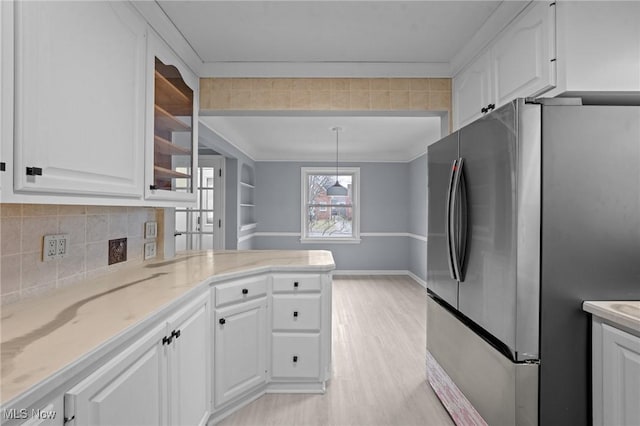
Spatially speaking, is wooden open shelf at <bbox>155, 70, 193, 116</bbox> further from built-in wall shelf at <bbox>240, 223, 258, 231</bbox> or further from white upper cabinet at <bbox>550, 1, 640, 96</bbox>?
built-in wall shelf at <bbox>240, 223, 258, 231</bbox>

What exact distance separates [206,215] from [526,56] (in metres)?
4.46

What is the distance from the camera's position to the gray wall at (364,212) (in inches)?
275

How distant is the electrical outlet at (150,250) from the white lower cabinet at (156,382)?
793 millimetres

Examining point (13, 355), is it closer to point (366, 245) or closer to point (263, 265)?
point (263, 265)

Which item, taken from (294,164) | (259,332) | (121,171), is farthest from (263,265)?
(294,164)

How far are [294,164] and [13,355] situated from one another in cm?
621

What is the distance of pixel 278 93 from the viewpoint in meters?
2.77

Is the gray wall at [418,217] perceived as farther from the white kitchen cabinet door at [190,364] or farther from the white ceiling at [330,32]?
the white kitchen cabinet door at [190,364]

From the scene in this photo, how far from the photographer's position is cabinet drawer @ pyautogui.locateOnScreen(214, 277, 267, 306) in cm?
204

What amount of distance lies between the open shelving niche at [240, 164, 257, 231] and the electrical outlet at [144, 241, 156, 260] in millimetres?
3191

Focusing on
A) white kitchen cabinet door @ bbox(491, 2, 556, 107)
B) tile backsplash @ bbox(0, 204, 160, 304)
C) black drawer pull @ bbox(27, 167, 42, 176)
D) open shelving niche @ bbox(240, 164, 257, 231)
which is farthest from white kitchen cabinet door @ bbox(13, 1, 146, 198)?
open shelving niche @ bbox(240, 164, 257, 231)

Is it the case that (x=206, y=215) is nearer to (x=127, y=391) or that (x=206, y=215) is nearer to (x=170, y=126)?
(x=170, y=126)

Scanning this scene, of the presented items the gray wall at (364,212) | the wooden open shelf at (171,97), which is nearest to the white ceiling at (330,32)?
the wooden open shelf at (171,97)

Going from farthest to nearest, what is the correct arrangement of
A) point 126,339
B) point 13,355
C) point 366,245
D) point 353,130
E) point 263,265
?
point 366,245 → point 353,130 → point 263,265 → point 126,339 → point 13,355
